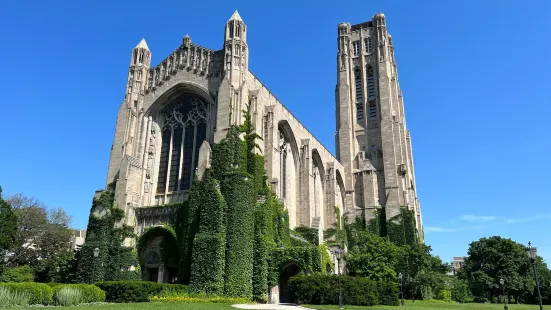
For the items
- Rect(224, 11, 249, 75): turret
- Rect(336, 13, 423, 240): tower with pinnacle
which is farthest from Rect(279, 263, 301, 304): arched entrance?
Rect(336, 13, 423, 240): tower with pinnacle

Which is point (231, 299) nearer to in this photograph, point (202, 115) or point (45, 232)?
point (202, 115)

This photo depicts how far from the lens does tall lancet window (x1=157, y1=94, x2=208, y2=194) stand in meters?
34.6

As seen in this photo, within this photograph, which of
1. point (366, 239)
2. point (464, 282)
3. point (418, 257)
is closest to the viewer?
point (418, 257)

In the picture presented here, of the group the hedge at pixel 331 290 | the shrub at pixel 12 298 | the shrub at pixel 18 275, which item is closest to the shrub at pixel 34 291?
the shrub at pixel 12 298

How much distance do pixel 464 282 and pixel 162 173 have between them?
6633 centimetres

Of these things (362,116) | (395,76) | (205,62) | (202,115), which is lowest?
(202,115)

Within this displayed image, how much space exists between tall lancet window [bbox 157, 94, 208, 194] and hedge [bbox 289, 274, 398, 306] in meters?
→ 12.8

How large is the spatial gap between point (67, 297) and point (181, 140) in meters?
18.3

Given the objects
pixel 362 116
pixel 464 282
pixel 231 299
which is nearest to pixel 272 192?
pixel 231 299

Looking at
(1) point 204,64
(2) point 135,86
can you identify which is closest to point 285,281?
(1) point 204,64

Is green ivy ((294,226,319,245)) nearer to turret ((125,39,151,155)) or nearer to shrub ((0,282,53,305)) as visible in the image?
turret ((125,39,151,155))

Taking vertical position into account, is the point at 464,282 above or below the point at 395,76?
below

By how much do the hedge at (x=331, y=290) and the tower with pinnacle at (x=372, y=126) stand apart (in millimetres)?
25988

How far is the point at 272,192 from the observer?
32.2 m
